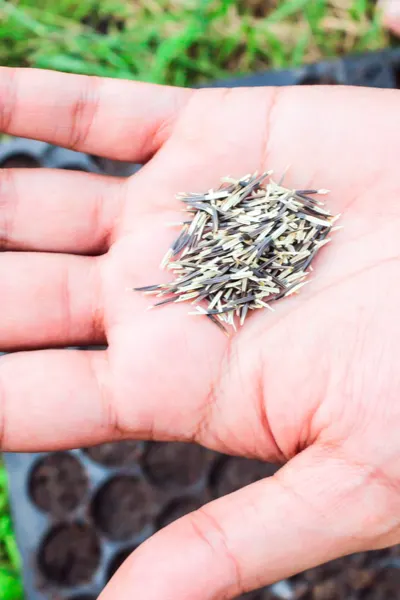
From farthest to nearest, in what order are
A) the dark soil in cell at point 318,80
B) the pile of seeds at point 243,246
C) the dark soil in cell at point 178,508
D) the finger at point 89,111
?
the dark soil in cell at point 318,80, the dark soil in cell at point 178,508, the finger at point 89,111, the pile of seeds at point 243,246

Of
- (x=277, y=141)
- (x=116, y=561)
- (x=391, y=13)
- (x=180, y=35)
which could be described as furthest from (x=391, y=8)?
(x=116, y=561)

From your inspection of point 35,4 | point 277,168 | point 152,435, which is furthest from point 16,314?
point 35,4

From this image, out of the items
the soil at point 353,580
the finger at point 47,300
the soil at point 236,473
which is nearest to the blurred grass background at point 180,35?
the finger at point 47,300

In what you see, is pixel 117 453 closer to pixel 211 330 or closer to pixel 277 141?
pixel 211 330

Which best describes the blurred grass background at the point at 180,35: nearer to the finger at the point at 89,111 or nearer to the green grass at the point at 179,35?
the green grass at the point at 179,35

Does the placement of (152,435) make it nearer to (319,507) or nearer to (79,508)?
(319,507)

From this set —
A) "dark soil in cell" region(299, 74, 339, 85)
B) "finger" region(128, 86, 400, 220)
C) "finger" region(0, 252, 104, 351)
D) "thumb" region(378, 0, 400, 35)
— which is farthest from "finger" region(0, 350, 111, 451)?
"thumb" region(378, 0, 400, 35)
